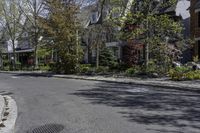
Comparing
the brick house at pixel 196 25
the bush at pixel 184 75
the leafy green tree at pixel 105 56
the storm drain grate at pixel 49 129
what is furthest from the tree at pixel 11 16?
the storm drain grate at pixel 49 129

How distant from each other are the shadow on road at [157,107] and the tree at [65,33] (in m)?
17.8

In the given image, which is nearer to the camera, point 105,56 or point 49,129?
point 49,129

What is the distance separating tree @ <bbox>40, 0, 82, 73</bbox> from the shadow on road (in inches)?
700

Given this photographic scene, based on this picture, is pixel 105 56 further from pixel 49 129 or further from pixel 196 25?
pixel 49 129

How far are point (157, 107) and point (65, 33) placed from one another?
21904mm

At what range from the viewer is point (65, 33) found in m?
33.1

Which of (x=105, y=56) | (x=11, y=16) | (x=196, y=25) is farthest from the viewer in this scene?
(x=11, y=16)

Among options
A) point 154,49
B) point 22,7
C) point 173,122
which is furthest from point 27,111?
point 22,7

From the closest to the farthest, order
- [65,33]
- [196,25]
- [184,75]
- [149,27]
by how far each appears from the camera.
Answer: [184,75], [149,27], [65,33], [196,25]

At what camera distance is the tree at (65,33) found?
1315 inches

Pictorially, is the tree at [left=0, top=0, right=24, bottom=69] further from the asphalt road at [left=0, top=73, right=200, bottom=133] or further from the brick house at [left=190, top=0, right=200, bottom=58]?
the asphalt road at [left=0, top=73, right=200, bottom=133]

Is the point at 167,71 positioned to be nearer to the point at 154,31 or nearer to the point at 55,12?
the point at 154,31

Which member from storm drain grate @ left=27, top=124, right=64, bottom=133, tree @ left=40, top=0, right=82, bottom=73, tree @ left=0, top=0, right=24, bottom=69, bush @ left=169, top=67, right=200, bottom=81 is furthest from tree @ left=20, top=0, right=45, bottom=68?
storm drain grate @ left=27, top=124, right=64, bottom=133

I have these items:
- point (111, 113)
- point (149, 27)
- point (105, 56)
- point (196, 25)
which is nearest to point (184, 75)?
point (149, 27)
